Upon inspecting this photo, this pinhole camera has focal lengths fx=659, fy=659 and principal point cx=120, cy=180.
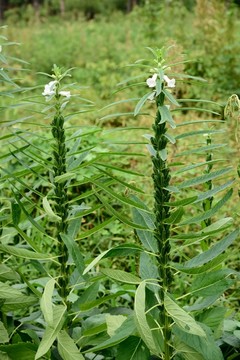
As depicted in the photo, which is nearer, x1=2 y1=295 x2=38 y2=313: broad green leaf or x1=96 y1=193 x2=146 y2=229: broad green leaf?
x1=96 y1=193 x2=146 y2=229: broad green leaf

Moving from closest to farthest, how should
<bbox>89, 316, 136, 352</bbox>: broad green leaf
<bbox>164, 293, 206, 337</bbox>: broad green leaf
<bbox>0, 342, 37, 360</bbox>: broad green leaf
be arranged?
1. <bbox>164, 293, 206, 337</bbox>: broad green leaf
2. <bbox>89, 316, 136, 352</bbox>: broad green leaf
3. <bbox>0, 342, 37, 360</bbox>: broad green leaf

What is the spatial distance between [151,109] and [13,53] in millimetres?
5991

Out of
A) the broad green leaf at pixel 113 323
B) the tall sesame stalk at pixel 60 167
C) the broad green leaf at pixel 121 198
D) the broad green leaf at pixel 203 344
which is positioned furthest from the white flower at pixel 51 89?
the broad green leaf at pixel 203 344

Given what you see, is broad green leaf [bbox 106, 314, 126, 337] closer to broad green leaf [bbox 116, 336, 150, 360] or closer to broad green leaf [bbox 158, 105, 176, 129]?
broad green leaf [bbox 116, 336, 150, 360]

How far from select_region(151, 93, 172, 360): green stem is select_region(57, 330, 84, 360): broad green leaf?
0.26m

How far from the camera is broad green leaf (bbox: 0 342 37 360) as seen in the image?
6.53ft

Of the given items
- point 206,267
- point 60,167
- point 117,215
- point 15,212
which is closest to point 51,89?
point 60,167

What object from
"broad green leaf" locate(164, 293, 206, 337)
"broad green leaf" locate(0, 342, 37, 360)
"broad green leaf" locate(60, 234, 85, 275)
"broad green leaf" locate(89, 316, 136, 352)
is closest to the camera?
"broad green leaf" locate(164, 293, 206, 337)

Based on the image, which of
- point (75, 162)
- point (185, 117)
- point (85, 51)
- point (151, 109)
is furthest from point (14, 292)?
point (85, 51)

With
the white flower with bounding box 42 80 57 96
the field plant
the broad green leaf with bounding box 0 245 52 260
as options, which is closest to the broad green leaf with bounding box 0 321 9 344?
the field plant

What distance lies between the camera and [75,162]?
209cm

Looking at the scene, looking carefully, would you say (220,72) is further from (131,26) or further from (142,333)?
(131,26)

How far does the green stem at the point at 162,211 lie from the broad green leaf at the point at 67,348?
26cm

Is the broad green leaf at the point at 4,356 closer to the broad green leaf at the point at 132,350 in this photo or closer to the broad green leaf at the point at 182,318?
the broad green leaf at the point at 132,350
